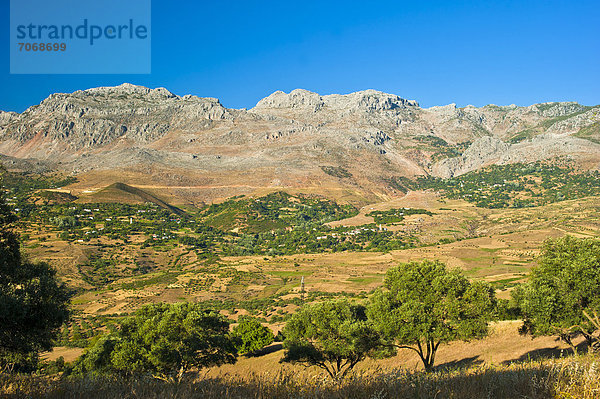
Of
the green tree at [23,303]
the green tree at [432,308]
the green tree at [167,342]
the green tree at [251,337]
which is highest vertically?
the green tree at [23,303]

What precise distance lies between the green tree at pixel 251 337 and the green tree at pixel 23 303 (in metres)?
40.2

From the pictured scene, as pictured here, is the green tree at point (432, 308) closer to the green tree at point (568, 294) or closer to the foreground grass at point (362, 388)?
the green tree at point (568, 294)

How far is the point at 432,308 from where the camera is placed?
2575cm

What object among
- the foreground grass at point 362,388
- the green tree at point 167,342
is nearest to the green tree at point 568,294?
the foreground grass at point 362,388

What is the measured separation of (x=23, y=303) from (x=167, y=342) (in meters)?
20.5

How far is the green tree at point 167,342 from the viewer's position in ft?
114

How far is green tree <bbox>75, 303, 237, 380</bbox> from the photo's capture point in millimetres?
34844

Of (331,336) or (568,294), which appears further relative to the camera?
(331,336)

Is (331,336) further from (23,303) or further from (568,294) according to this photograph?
(23,303)

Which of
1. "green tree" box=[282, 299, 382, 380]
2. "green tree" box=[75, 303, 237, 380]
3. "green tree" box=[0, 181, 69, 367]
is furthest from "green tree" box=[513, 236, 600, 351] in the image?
"green tree" box=[0, 181, 69, 367]

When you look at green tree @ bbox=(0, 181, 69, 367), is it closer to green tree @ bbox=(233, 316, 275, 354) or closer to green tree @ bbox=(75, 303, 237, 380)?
green tree @ bbox=(75, 303, 237, 380)

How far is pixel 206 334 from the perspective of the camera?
1496 inches

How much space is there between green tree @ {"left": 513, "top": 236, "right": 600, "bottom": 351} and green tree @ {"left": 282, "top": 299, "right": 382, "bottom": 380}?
1288cm

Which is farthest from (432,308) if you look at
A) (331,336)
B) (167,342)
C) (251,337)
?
(251,337)
